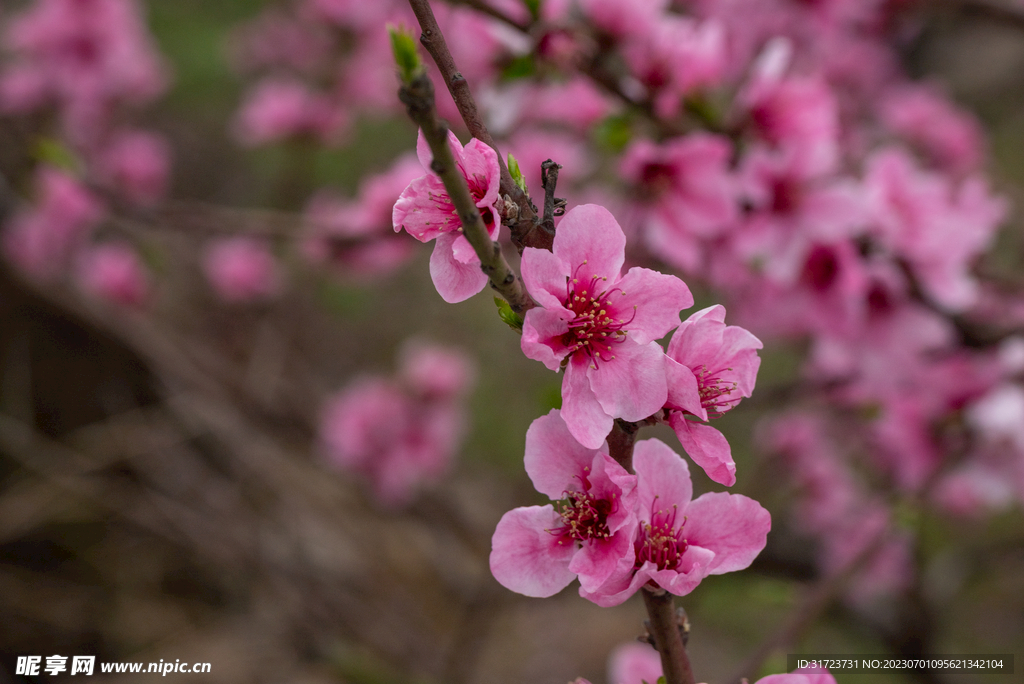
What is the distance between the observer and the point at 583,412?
494 mm

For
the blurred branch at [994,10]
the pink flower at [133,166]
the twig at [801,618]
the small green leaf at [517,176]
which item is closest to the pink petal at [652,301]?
the small green leaf at [517,176]

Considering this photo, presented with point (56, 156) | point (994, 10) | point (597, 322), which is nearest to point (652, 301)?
point (597, 322)

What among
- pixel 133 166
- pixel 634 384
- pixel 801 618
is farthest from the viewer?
pixel 133 166

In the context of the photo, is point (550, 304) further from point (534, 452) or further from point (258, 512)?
point (258, 512)

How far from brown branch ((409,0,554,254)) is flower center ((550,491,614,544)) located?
0.21 metres

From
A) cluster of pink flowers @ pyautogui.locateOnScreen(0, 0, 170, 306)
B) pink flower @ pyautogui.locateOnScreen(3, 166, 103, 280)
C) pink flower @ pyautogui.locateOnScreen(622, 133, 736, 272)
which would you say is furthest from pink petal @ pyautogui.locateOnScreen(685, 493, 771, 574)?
pink flower @ pyautogui.locateOnScreen(3, 166, 103, 280)

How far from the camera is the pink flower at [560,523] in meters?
0.49

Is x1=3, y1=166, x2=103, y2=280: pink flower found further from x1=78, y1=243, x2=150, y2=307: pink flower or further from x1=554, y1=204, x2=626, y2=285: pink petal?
x1=554, y1=204, x2=626, y2=285: pink petal

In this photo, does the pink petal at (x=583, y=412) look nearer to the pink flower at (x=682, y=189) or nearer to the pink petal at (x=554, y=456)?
the pink petal at (x=554, y=456)

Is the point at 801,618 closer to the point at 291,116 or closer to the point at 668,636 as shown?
the point at 668,636

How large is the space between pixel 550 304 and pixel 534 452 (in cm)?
12

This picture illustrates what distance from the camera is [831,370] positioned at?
165 cm

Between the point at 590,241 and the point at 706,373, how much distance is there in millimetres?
144

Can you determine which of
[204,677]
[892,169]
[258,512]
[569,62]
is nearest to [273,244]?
A: [258,512]
